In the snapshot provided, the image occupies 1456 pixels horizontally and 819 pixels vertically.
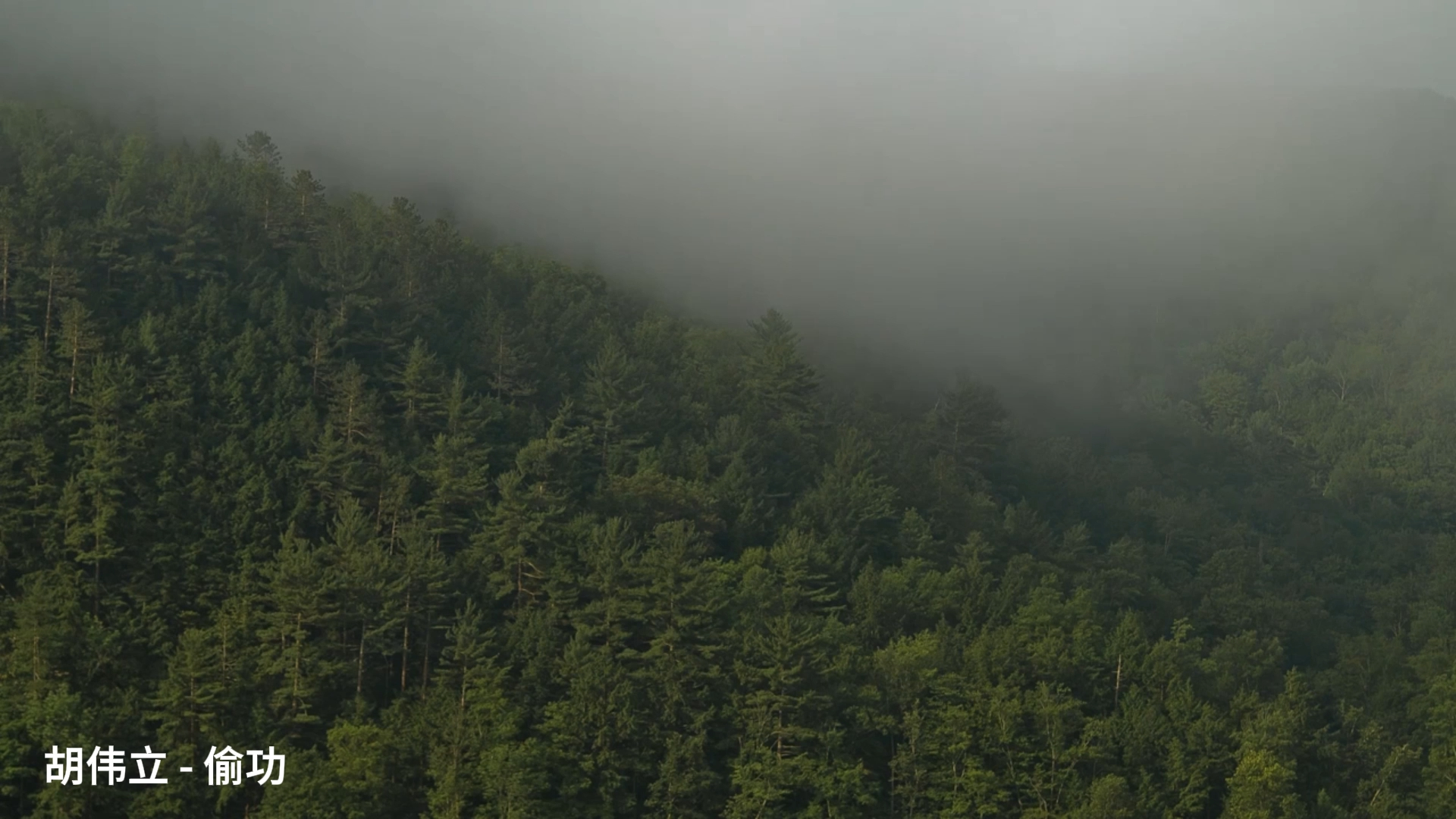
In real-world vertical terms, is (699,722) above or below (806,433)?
below

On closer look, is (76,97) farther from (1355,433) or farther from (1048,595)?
(1355,433)

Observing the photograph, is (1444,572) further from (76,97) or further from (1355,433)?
(76,97)

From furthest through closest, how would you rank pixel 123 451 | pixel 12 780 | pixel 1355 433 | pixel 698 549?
pixel 1355 433 → pixel 698 549 → pixel 123 451 → pixel 12 780

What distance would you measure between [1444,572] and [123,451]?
8215 centimetres

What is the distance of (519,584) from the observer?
2621 inches

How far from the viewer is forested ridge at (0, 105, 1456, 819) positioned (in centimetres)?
5703

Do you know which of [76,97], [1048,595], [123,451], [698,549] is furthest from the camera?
[76,97]

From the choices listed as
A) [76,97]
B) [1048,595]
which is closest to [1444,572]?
[1048,595]

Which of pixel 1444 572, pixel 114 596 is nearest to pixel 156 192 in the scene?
pixel 114 596

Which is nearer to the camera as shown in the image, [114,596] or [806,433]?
[114,596]

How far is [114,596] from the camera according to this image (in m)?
60.0

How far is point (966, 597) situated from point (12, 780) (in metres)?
40.5

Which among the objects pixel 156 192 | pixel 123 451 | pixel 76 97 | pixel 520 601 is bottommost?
pixel 520 601

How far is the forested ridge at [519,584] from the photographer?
2245 inches
